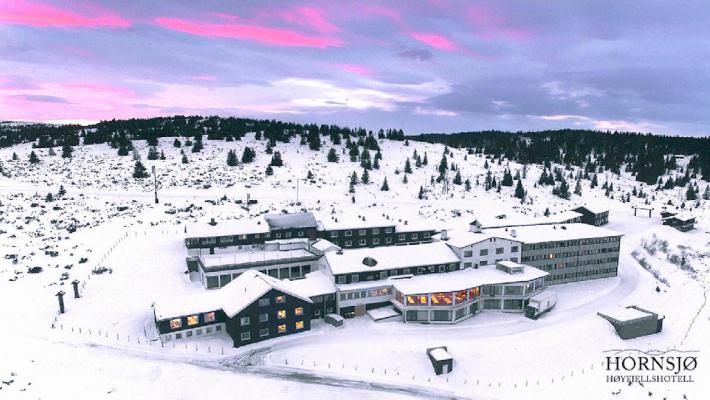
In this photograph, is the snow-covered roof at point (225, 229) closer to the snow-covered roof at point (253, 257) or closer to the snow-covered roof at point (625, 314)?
the snow-covered roof at point (253, 257)

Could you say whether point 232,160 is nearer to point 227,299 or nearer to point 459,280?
point 227,299

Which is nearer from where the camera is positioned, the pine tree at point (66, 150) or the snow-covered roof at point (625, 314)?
the snow-covered roof at point (625, 314)

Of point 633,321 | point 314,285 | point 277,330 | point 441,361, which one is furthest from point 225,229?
point 633,321

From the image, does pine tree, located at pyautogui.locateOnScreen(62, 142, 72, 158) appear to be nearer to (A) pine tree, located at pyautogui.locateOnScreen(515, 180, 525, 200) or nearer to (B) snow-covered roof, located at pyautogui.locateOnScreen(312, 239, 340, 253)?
(B) snow-covered roof, located at pyautogui.locateOnScreen(312, 239, 340, 253)

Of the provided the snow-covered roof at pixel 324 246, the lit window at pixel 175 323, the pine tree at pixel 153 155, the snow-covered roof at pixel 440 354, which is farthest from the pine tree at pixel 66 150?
the snow-covered roof at pixel 440 354

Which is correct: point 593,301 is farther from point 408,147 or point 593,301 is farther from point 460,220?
point 408,147

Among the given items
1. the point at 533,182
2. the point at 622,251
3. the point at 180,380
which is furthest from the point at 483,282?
the point at 533,182
